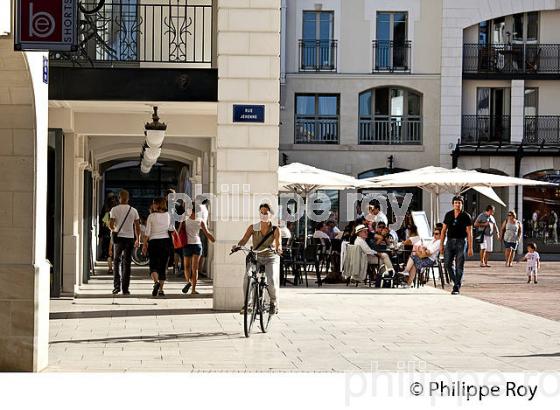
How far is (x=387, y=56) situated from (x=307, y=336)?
96.2 feet

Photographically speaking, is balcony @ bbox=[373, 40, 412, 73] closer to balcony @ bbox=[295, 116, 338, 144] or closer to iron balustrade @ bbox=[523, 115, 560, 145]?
balcony @ bbox=[295, 116, 338, 144]

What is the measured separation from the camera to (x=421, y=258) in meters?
22.4

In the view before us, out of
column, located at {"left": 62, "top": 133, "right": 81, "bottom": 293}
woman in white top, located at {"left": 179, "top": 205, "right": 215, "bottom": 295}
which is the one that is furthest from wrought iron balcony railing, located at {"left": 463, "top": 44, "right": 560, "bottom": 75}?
column, located at {"left": 62, "top": 133, "right": 81, "bottom": 293}

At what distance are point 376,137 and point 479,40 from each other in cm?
540

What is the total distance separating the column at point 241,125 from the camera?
16406mm

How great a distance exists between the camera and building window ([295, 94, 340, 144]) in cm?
4159

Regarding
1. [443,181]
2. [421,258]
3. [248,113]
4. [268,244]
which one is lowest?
[421,258]

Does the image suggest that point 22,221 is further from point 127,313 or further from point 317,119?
point 317,119

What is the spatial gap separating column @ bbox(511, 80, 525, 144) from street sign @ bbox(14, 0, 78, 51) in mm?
33941

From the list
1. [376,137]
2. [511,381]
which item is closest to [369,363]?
[511,381]

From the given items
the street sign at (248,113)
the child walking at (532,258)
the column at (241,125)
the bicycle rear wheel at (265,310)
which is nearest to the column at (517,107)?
the child walking at (532,258)

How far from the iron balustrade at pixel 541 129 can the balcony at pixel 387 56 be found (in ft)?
16.7

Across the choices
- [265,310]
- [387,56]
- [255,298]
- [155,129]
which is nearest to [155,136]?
[155,129]

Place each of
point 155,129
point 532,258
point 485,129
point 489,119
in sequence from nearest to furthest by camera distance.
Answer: point 155,129 → point 532,258 → point 485,129 → point 489,119
